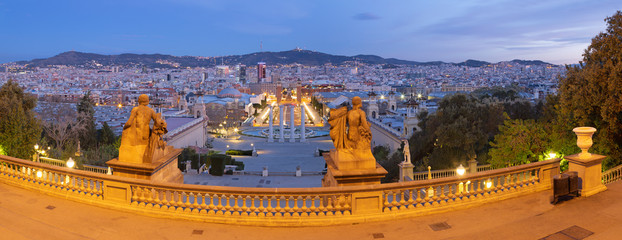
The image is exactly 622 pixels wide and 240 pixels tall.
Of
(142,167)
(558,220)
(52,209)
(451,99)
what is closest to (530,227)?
(558,220)

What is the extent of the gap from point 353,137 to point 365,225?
5.24 ft

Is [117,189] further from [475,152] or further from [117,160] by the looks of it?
[475,152]

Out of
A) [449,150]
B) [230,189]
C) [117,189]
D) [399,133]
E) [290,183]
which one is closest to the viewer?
[230,189]

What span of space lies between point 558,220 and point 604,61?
922 cm

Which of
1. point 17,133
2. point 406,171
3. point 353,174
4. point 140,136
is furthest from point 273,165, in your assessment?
point 353,174

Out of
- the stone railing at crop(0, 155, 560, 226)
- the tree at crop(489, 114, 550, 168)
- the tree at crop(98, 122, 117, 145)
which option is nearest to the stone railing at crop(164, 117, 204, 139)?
the tree at crop(98, 122, 117, 145)

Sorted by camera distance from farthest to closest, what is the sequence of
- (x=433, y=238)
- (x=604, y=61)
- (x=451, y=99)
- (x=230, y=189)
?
(x=451, y=99) → (x=604, y=61) → (x=230, y=189) → (x=433, y=238)

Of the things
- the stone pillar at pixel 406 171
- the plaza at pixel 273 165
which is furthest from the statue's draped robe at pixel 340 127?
the plaza at pixel 273 165

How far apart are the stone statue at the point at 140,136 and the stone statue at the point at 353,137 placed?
3.32 metres

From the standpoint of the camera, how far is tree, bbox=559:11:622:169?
12961 mm

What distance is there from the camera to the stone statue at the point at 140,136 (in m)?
8.44

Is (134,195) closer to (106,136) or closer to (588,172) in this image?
(588,172)

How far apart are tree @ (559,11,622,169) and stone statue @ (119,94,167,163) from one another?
12.4 meters

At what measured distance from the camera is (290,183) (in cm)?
2877
